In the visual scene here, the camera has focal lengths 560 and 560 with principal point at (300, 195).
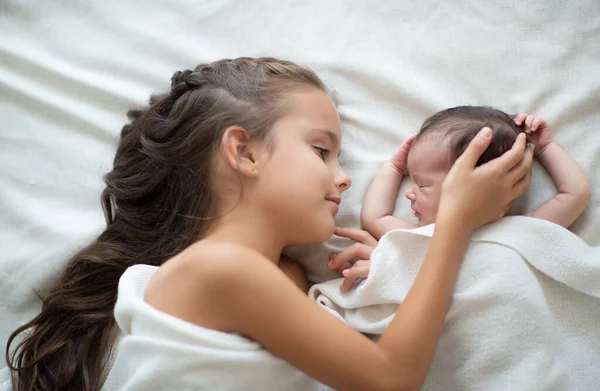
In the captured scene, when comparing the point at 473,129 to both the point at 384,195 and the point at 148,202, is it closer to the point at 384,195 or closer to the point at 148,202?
the point at 384,195

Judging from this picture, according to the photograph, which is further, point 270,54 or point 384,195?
point 270,54

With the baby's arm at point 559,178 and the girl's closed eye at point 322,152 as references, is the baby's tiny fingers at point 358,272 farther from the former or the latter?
the baby's arm at point 559,178

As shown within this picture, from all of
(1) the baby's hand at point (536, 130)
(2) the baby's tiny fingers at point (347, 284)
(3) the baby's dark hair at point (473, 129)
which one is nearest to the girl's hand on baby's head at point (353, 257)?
(2) the baby's tiny fingers at point (347, 284)

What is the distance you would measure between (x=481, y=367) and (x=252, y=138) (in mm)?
594

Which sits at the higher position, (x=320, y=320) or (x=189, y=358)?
(x=320, y=320)

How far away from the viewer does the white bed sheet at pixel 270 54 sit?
1218 mm

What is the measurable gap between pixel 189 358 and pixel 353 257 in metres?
0.40

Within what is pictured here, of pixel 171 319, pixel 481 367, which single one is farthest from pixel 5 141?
pixel 481 367

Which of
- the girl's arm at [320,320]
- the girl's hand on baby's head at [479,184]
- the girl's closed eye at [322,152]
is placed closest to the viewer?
the girl's arm at [320,320]

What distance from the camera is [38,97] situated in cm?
148

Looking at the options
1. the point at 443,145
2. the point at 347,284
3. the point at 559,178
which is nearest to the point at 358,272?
the point at 347,284

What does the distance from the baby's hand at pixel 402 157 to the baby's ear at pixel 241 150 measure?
0.32 m

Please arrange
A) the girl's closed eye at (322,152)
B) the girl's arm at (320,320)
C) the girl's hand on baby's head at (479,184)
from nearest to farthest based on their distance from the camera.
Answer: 1. the girl's arm at (320,320)
2. the girl's hand on baby's head at (479,184)
3. the girl's closed eye at (322,152)

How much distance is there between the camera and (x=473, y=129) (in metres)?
1.08
